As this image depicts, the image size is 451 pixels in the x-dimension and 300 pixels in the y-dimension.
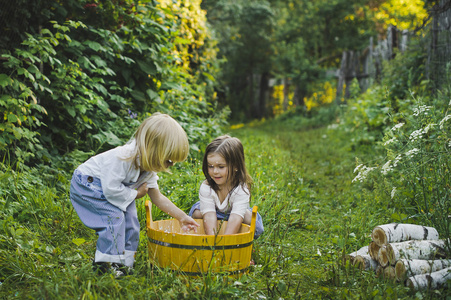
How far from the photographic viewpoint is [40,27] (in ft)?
12.6

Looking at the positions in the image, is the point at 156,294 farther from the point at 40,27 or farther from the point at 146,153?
the point at 40,27

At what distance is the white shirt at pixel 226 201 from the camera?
104 inches

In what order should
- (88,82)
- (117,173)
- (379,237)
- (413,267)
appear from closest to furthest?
(413,267) → (117,173) → (379,237) → (88,82)

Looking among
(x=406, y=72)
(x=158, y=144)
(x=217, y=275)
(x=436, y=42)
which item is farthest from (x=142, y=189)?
(x=406, y=72)

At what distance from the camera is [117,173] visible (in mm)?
2287

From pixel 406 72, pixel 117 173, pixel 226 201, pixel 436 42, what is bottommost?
pixel 226 201

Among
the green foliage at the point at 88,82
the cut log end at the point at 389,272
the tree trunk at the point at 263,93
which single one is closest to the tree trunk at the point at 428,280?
the cut log end at the point at 389,272

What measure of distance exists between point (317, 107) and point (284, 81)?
2.59 metres

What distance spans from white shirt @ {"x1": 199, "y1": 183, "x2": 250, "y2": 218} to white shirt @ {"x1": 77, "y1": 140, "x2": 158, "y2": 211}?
52 centimetres

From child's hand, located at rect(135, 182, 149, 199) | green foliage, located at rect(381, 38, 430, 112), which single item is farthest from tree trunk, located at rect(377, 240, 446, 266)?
green foliage, located at rect(381, 38, 430, 112)

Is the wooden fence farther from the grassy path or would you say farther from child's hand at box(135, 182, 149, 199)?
child's hand at box(135, 182, 149, 199)

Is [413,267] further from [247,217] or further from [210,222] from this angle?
[210,222]

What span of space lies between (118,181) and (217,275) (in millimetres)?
748

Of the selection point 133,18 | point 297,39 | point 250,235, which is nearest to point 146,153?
point 250,235
